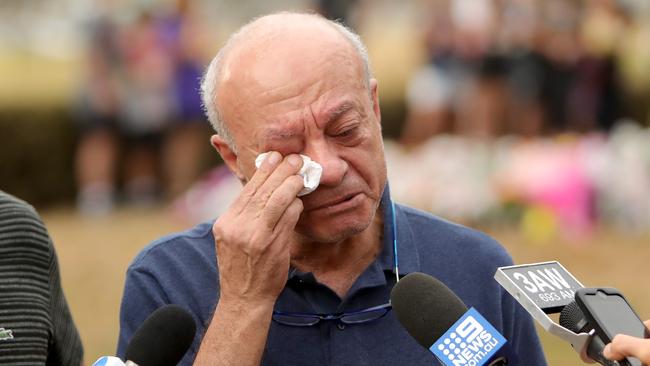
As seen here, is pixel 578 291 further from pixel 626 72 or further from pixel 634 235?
pixel 626 72

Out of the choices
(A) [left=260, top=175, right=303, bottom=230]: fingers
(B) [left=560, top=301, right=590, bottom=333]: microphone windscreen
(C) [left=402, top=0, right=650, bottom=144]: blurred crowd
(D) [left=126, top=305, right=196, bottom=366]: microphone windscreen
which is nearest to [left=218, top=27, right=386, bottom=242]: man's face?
(A) [left=260, top=175, right=303, bottom=230]: fingers

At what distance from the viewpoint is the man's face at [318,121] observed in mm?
3291

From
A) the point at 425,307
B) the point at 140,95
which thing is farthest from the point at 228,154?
the point at 140,95

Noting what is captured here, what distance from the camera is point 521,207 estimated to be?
452 inches

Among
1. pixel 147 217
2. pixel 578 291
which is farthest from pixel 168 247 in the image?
pixel 147 217

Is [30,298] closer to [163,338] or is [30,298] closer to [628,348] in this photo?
[163,338]

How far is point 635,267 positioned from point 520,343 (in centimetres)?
715

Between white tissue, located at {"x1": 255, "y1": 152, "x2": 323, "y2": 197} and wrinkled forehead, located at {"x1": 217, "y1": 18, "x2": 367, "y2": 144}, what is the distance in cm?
12

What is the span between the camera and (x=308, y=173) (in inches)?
127

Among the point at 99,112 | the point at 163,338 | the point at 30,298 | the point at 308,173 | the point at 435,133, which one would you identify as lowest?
the point at 435,133

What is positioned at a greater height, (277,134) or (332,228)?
(277,134)

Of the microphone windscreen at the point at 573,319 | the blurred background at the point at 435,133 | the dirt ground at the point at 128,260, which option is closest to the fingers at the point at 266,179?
the microphone windscreen at the point at 573,319

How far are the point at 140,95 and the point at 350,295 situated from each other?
432 inches

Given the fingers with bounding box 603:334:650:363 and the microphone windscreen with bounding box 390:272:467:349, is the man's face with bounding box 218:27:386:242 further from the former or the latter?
the fingers with bounding box 603:334:650:363
